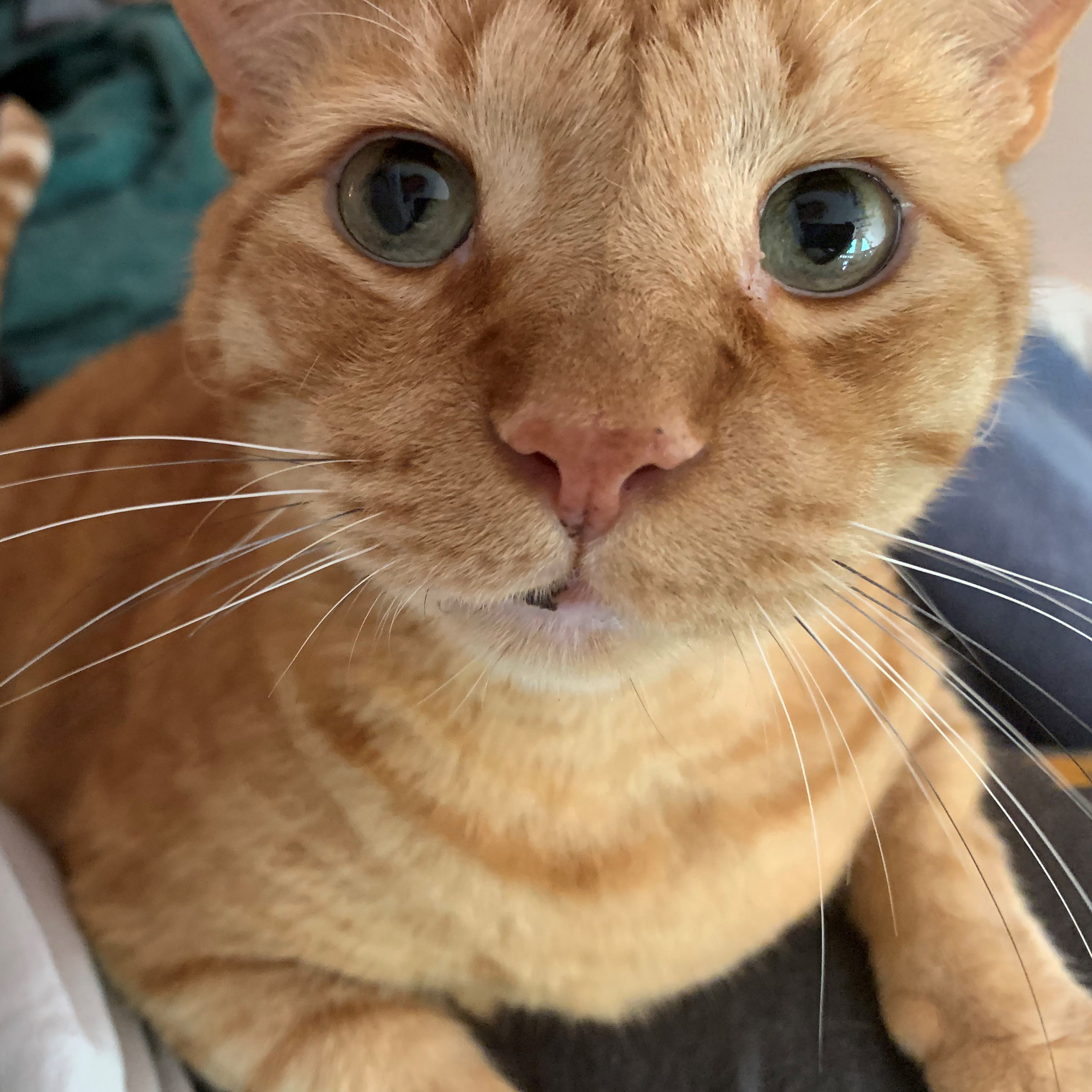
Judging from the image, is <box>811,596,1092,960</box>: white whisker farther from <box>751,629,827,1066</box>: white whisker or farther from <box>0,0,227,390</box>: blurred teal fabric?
<box>0,0,227,390</box>: blurred teal fabric

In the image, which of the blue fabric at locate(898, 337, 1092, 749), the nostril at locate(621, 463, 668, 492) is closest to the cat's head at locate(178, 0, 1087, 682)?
the nostril at locate(621, 463, 668, 492)

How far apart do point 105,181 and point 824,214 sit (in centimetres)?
183

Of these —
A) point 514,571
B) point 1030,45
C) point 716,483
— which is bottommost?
point 514,571

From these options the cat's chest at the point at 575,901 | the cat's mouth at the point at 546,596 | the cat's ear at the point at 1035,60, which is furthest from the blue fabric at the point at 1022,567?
the cat's mouth at the point at 546,596

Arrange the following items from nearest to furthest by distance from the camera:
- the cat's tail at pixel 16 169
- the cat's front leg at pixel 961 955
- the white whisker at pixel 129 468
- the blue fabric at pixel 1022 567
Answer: the white whisker at pixel 129 468 < the cat's front leg at pixel 961 955 < the blue fabric at pixel 1022 567 < the cat's tail at pixel 16 169

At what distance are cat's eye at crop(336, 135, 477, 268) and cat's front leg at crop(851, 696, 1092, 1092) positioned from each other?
2.54 feet

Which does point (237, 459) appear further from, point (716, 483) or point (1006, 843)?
point (1006, 843)

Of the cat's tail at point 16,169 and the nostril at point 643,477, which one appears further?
the cat's tail at point 16,169

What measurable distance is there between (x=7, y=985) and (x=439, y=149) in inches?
34.5

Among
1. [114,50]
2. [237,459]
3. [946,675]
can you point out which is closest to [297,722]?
[237,459]

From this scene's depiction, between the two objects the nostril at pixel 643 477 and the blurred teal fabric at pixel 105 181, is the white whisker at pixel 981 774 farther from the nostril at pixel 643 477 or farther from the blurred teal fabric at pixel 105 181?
the blurred teal fabric at pixel 105 181

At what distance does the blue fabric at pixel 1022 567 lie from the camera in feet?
4.72

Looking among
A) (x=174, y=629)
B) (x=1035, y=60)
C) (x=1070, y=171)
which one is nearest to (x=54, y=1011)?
(x=174, y=629)

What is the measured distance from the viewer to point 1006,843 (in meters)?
1.21
